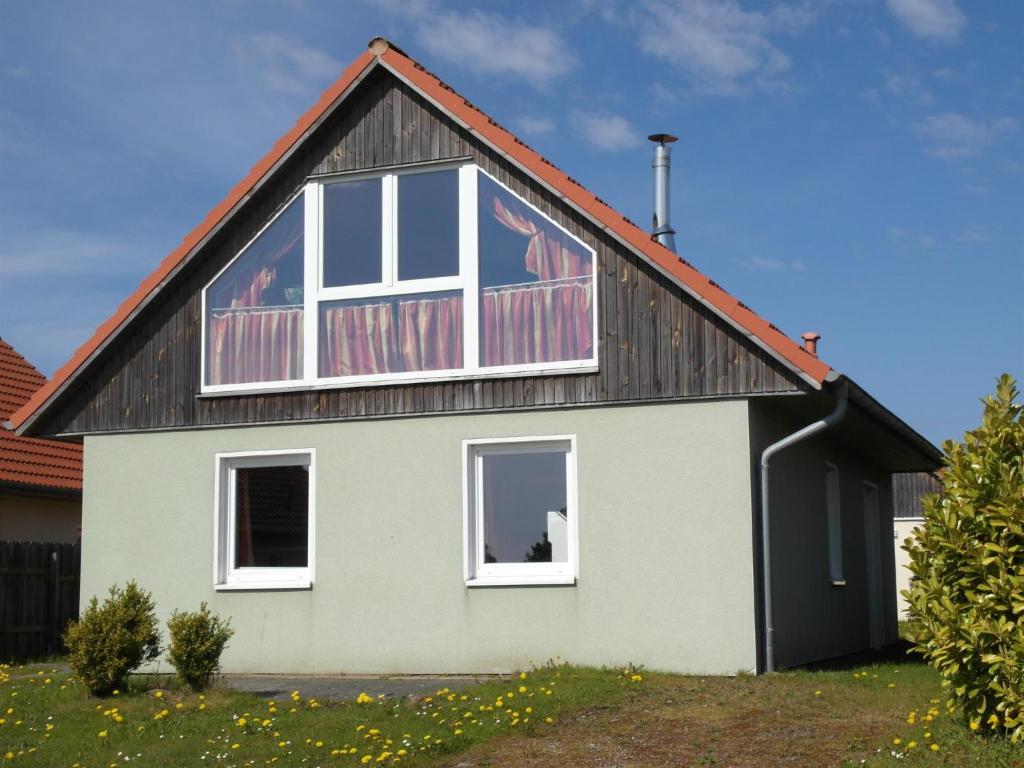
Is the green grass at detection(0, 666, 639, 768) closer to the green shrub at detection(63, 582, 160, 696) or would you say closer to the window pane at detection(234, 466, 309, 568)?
the green shrub at detection(63, 582, 160, 696)

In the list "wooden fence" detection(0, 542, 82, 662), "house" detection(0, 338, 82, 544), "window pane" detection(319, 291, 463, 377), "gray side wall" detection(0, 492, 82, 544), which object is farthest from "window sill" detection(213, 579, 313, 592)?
"gray side wall" detection(0, 492, 82, 544)

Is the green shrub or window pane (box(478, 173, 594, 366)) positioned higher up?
window pane (box(478, 173, 594, 366))

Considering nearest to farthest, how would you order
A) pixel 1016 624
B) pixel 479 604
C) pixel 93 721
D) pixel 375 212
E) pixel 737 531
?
pixel 1016 624, pixel 93 721, pixel 737 531, pixel 479 604, pixel 375 212

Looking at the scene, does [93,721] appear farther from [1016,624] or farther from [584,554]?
[1016,624]

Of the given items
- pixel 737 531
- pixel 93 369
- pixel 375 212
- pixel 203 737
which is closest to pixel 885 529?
pixel 737 531

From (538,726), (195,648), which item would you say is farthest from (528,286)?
(538,726)

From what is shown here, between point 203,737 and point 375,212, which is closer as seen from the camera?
point 203,737

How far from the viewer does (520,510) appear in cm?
1382

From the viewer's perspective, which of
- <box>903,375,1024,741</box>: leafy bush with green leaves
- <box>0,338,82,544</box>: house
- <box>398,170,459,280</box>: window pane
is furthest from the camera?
→ <box>0,338,82,544</box>: house

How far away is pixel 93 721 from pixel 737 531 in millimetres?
6034

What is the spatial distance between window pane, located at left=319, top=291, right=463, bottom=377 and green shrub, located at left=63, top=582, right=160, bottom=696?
3.52m

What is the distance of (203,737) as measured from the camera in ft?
33.8

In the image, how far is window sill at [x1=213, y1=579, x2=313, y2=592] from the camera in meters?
14.4

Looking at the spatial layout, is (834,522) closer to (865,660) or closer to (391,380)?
(865,660)
